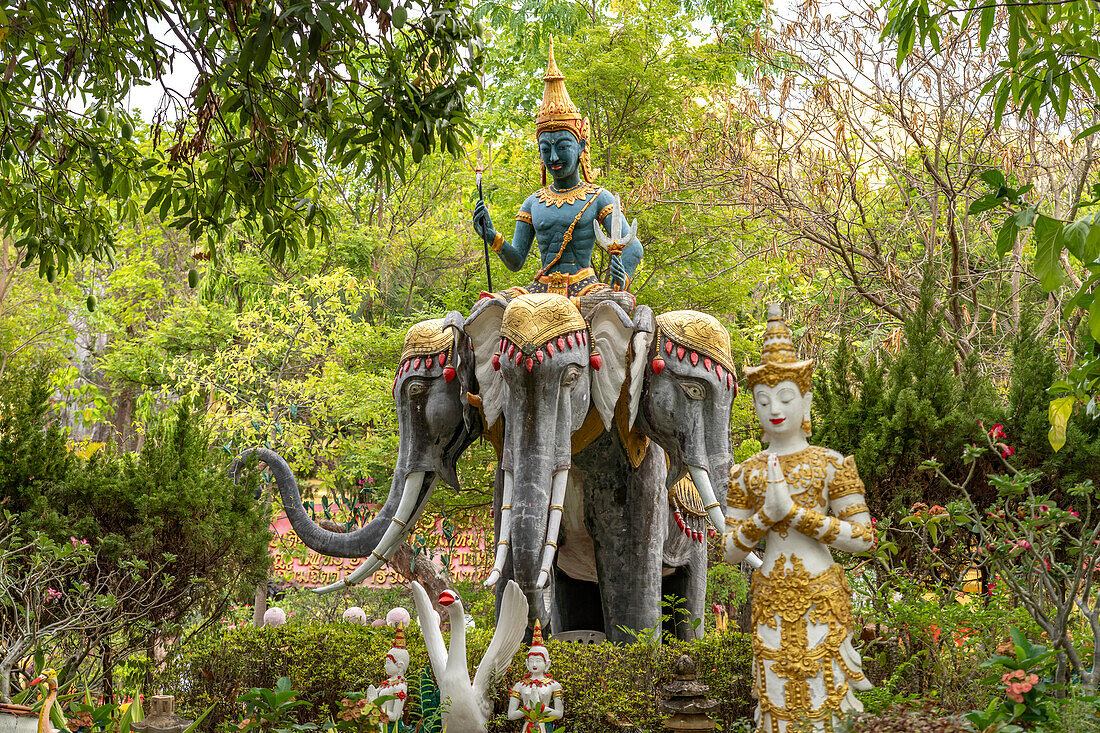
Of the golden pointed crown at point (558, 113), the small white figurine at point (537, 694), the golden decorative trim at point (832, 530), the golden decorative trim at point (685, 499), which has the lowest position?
the small white figurine at point (537, 694)

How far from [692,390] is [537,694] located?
73.4 inches

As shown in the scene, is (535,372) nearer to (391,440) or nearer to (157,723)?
(157,723)

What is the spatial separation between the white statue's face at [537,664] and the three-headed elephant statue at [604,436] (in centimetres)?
57

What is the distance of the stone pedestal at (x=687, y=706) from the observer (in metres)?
4.54

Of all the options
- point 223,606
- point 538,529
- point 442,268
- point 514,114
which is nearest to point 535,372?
point 538,529

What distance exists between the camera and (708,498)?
5.36 meters

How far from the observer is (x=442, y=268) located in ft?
55.8

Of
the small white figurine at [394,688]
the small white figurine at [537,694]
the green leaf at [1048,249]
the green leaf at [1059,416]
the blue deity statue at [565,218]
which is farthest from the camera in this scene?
the blue deity statue at [565,218]

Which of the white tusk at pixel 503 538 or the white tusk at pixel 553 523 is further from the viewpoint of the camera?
the white tusk at pixel 503 538

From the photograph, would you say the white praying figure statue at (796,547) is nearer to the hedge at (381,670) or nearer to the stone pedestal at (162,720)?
the hedge at (381,670)

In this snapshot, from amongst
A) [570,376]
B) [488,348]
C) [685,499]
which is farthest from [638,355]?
[685,499]

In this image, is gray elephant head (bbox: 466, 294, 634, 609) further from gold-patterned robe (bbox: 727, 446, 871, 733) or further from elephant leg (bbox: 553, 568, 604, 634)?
gold-patterned robe (bbox: 727, 446, 871, 733)

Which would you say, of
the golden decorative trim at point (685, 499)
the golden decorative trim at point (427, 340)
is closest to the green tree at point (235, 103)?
the golden decorative trim at point (427, 340)

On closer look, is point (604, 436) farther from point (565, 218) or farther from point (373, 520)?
point (373, 520)
